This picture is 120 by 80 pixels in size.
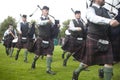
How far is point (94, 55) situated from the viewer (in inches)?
268

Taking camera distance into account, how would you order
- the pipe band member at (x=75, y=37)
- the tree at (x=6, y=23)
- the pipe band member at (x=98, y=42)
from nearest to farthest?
the pipe band member at (x=98, y=42) → the pipe band member at (x=75, y=37) → the tree at (x=6, y=23)

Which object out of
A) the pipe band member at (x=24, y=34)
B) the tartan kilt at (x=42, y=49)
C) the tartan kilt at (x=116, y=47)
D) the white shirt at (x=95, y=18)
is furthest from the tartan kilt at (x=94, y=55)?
the pipe band member at (x=24, y=34)

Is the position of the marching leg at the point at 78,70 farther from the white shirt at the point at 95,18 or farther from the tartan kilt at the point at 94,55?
the white shirt at the point at 95,18

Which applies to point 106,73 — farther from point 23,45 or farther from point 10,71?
point 23,45

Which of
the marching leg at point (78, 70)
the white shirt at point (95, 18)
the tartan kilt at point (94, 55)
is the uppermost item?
the white shirt at point (95, 18)

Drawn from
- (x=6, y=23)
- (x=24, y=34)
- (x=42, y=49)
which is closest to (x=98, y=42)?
(x=42, y=49)

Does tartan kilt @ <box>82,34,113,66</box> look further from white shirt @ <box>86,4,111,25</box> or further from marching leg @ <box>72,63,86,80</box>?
white shirt @ <box>86,4,111,25</box>

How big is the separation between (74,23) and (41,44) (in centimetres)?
174

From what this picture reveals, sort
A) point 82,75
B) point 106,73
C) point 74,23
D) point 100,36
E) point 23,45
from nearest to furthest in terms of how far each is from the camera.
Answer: point 106,73 < point 100,36 < point 82,75 < point 74,23 < point 23,45

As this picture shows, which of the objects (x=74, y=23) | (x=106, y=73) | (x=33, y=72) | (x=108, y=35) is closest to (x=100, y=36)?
(x=108, y=35)

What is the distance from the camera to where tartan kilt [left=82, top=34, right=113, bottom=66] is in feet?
21.6

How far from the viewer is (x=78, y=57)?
765 cm

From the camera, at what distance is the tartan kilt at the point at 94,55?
21.6 feet

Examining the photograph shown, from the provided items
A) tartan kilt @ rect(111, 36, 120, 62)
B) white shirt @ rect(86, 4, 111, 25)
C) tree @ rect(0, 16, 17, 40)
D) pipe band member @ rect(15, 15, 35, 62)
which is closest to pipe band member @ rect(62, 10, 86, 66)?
pipe band member @ rect(15, 15, 35, 62)
